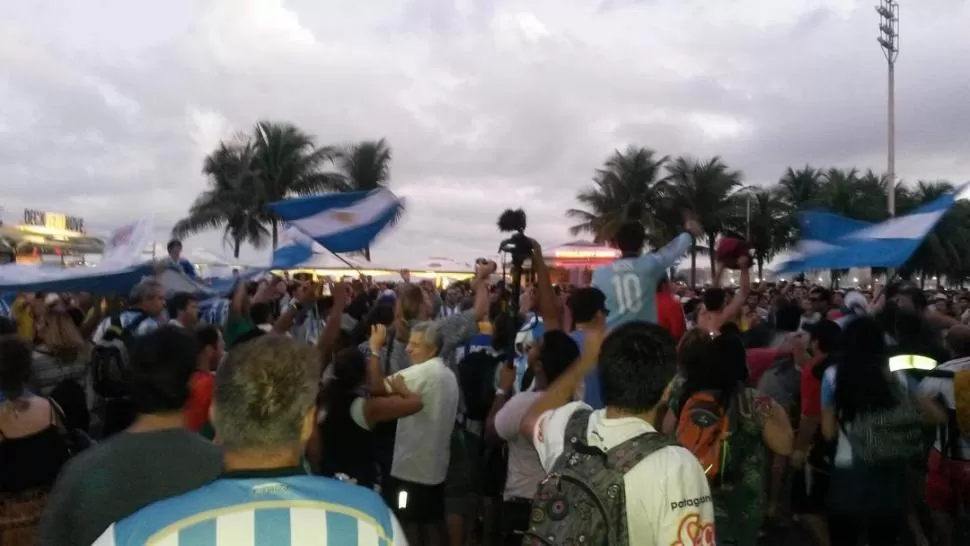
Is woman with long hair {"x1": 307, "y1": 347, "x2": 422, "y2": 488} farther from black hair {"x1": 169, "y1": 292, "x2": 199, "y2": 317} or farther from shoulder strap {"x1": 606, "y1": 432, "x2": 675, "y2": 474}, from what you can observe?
black hair {"x1": 169, "y1": 292, "x2": 199, "y2": 317}

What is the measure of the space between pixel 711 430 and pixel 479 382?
3.56 metres

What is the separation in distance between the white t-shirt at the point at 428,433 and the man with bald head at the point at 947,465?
3.37m

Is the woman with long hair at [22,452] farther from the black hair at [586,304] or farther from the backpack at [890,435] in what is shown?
the backpack at [890,435]

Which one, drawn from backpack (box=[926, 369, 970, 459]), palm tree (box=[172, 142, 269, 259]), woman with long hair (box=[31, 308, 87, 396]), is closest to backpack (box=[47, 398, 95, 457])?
woman with long hair (box=[31, 308, 87, 396])

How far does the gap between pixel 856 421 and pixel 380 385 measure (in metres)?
2.91

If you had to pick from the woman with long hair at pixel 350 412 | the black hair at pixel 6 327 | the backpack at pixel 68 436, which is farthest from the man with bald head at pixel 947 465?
the black hair at pixel 6 327

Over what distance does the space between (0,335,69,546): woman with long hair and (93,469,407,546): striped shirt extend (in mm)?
2569

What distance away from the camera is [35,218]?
41375mm

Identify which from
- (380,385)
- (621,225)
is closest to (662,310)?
(621,225)

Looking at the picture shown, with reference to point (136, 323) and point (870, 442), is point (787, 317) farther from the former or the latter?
point (136, 323)

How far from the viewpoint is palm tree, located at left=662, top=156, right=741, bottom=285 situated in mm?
47438

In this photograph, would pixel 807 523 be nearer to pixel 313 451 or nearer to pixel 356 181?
pixel 313 451

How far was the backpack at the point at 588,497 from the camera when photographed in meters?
2.64

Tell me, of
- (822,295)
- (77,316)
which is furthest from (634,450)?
(822,295)
